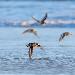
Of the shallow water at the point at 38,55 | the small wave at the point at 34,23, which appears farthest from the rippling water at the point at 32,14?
the shallow water at the point at 38,55

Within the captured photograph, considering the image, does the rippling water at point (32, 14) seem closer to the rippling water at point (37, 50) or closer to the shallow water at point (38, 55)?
the rippling water at point (37, 50)

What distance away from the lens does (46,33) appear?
52.0 feet

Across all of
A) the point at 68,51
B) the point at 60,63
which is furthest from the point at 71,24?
the point at 60,63

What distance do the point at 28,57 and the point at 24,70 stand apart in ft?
4.51

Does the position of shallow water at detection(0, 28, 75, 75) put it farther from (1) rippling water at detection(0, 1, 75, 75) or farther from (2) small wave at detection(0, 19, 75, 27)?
(2) small wave at detection(0, 19, 75, 27)

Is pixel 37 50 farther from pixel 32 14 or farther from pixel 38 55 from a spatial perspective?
pixel 32 14

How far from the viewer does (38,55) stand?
12242 mm

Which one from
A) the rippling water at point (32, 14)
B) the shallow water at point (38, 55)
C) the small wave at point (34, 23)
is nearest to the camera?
the shallow water at point (38, 55)

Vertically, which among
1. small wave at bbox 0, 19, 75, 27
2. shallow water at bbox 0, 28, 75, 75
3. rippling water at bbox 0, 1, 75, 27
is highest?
rippling water at bbox 0, 1, 75, 27

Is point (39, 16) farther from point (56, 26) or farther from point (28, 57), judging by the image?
point (28, 57)

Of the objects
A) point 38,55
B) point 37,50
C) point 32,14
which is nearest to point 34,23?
point 32,14

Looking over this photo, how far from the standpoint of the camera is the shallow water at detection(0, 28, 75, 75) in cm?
1055

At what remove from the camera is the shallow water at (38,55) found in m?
10.6

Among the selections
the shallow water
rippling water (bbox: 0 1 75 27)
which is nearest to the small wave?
rippling water (bbox: 0 1 75 27)
